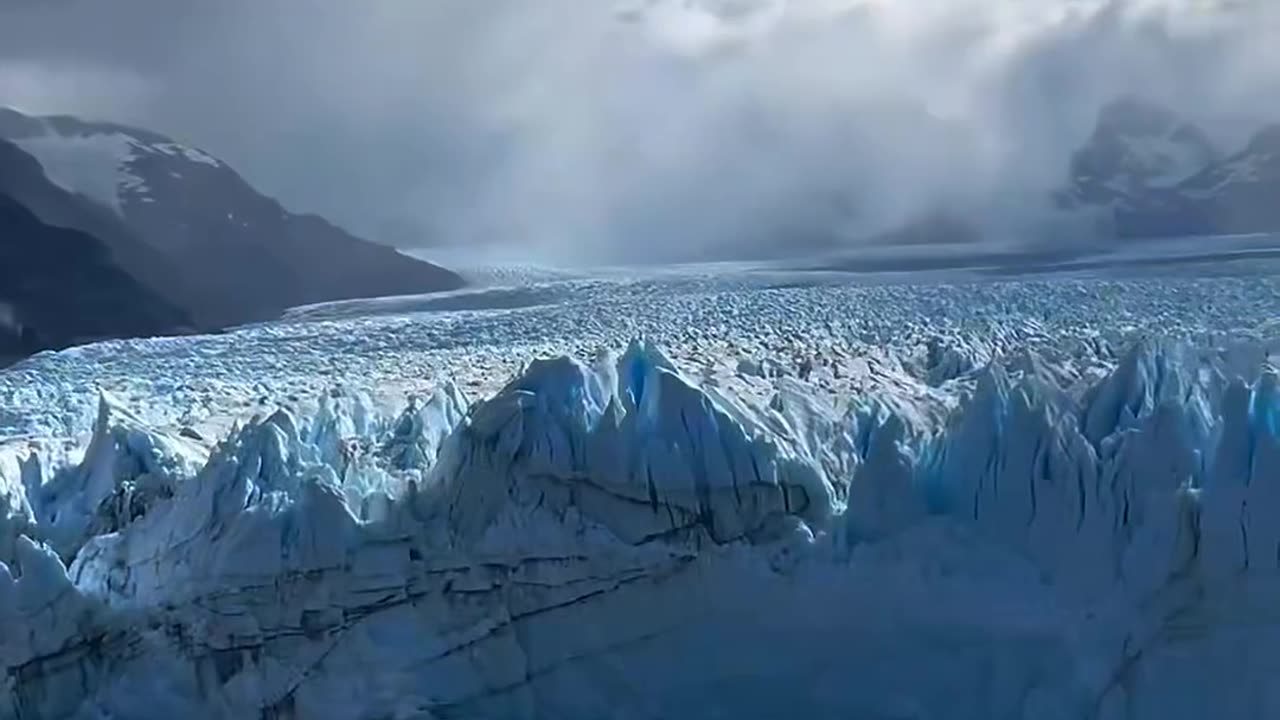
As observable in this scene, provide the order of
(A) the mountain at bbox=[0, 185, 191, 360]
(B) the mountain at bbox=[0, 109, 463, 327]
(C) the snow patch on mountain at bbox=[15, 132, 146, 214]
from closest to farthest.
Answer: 1. (A) the mountain at bbox=[0, 185, 191, 360]
2. (B) the mountain at bbox=[0, 109, 463, 327]
3. (C) the snow patch on mountain at bbox=[15, 132, 146, 214]

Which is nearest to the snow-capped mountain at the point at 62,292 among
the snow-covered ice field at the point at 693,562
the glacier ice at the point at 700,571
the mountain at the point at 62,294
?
the mountain at the point at 62,294

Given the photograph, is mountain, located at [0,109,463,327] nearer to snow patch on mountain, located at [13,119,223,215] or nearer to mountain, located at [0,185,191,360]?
snow patch on mountain, located at [13,119,223,215]

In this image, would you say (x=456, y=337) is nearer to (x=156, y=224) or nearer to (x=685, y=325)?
(x=685, y=325)

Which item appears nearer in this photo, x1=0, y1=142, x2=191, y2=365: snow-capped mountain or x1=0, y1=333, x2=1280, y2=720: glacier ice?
x1=0, y1=333, x2=1280, y2=720: glacier ice

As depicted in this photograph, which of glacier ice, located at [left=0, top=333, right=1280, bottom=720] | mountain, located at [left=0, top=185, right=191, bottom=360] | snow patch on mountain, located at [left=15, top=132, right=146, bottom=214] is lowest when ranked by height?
glacier ice, located at [left=0, top=333, right=1280, bottom=720]

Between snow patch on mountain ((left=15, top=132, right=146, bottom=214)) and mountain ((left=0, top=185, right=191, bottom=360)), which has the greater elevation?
snow patch on mountain ((left=15, top=132, right=146, bottom=214))

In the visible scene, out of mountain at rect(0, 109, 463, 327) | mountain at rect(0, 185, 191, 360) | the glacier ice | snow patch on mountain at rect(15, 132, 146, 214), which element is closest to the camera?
the glacier ice

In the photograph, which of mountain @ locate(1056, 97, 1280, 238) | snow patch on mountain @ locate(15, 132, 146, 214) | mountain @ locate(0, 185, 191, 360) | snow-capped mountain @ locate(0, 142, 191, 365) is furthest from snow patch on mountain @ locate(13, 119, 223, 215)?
mountain @ locate(1056, 97, 1280, 238)

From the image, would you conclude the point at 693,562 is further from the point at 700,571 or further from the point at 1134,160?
the point at 1134,160
